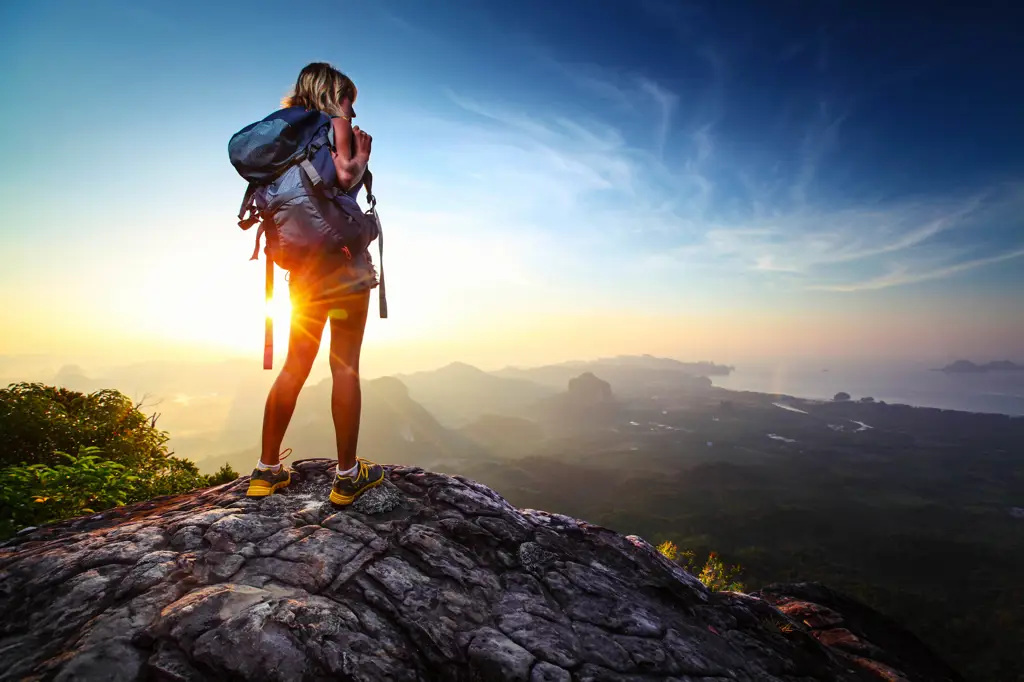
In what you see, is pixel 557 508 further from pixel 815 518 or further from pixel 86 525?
pixel 86 525

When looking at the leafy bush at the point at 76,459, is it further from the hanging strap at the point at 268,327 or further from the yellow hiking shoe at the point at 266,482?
the hanging strap at the point at 268,327

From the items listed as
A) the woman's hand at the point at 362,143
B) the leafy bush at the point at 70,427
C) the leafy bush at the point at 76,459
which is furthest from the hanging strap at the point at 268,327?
the leafy bush at the point at 70,427

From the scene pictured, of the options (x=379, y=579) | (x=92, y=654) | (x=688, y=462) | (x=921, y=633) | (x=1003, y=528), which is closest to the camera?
(x=92, y=654)

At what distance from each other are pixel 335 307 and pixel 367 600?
103 inches

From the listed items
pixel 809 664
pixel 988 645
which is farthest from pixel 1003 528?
pixel 809 664

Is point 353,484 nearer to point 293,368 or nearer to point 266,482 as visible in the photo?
point 266,482

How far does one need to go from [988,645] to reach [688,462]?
9859 centimetres

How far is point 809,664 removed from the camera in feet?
15.8

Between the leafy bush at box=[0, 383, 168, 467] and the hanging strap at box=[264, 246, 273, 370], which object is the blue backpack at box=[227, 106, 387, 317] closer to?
the hanging strap at box=[264, 246, 273, 370]

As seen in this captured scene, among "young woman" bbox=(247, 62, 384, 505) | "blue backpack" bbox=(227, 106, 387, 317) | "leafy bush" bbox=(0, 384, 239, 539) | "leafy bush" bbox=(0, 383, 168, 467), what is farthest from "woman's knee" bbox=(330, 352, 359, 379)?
"leafy bush" bbox=(0, 383, 168, 467)

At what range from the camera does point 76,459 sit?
585 cm

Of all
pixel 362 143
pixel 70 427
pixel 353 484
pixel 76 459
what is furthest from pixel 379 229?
pixel 70 427

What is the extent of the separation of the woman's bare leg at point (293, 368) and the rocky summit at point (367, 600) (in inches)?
35.4

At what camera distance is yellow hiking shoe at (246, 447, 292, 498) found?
13.9 ft
